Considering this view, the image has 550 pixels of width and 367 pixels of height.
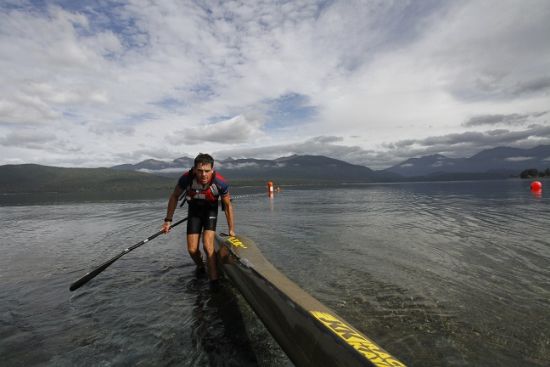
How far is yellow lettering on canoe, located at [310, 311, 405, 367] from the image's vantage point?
3.11 meters

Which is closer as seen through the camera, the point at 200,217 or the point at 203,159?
the point at 203,159

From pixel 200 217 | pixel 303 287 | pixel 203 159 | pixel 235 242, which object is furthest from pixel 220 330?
pixel 203 159

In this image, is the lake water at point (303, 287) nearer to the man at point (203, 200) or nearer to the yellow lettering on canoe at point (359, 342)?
the man at point (203, 200)

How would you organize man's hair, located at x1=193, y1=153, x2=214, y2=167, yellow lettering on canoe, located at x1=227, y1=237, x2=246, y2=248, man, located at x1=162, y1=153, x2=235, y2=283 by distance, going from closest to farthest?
man's hair, located at x1=193, y1=153, x2=214, y2=167
man, located at x1=162, y1=153, x2=235, y2=283
yellow lettering on canoe, located at x1=227, y1=237, x2=246, y2=248

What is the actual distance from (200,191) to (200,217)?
0.88 metres

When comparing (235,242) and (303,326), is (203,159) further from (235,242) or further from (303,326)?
(303,326)

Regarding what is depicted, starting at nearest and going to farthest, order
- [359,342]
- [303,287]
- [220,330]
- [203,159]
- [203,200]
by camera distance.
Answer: [359,342] < [220,330] < [203,159] < [303,287] < [203,200]

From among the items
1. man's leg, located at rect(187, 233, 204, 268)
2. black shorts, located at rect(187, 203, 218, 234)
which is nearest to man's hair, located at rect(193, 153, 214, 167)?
black shorts, located at rect(187, 203, 218, 234)

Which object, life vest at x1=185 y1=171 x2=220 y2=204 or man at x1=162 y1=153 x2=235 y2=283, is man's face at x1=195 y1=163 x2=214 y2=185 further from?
life vest at x1=185 y1=171 x2=220 y2=204

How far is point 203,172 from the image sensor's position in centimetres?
810

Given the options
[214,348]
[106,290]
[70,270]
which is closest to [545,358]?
[214,348]

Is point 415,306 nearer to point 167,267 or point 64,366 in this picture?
point 64,366

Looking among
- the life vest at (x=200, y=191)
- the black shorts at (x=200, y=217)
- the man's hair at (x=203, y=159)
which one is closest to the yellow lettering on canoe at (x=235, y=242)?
the black shorts at (x=200, y=217)

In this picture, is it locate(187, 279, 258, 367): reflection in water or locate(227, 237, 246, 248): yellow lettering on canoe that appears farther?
locate(227, 237, 246, 248): yellow lettering on canoe
